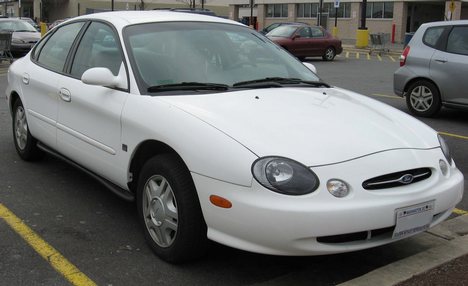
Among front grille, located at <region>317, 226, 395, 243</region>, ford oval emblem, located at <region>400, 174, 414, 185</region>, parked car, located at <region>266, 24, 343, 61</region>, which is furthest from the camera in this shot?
parked car, located at <region>266, 24, 343, 61</region>

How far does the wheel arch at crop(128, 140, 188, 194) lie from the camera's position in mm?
3578

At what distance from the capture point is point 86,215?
14.4 feet

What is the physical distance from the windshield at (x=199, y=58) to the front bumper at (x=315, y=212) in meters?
1.02

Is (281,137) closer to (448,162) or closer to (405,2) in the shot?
(448,162)

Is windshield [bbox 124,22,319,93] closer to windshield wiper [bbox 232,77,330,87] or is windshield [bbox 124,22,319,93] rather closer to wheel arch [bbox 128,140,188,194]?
windshield wiper [bbox 232,77,330,87]

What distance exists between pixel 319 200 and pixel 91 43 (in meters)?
2.66

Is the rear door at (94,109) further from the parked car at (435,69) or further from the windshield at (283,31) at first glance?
the windshield at (283,31)

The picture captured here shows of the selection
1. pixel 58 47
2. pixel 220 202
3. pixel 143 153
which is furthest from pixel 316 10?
pixel 220 202

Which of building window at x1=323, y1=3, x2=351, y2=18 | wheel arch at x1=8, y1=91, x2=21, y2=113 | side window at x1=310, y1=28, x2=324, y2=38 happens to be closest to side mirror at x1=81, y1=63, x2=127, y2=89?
wheel arch at x1=8, y1=91, x2=21, y2=113

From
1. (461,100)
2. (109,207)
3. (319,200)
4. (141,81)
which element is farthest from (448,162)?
(461,100)

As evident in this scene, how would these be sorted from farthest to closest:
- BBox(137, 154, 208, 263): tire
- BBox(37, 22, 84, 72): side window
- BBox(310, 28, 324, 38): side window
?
BBox(310, 28, 324, 38): side window → BBox(37, 22, 84, 72): side window → BBox(137, 154, 208, 263): tire

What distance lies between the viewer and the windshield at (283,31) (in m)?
22.2

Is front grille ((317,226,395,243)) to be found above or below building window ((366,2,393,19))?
below

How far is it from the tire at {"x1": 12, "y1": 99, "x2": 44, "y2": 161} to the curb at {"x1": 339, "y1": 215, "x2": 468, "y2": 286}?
12.3ft
